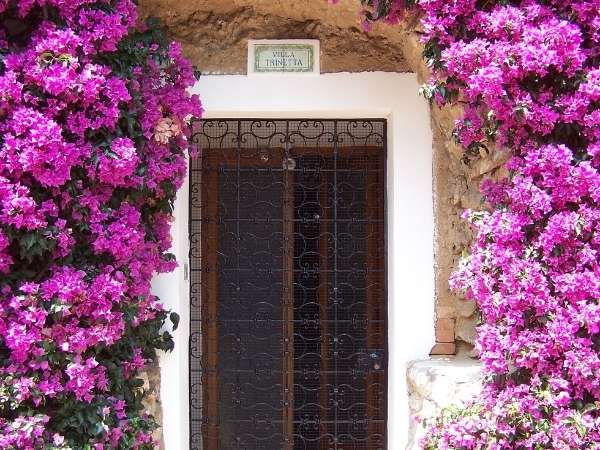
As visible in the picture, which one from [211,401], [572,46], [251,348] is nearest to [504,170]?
[572,46]

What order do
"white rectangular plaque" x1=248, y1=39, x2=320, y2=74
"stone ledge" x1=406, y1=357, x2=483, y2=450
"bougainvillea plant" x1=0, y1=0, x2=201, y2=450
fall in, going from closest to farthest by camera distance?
"bougainvillea plant" x1=0, y1=0, x2=201, y2=450 → "stone ledge" x1=406, y1=357, x2=483, y2=450 → "white rectangular plaque" x1=248, y1=39, x2=320, y2=74

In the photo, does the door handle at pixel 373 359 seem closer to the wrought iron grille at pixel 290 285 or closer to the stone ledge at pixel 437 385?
the wrought iron grille at pixel 290 285

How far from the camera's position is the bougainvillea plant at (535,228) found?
285cm

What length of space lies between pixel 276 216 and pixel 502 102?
6.38 feet

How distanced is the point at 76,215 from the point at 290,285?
4.96 feet

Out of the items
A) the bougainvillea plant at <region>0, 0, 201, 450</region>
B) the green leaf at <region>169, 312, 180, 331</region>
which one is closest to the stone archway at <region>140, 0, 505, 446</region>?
the green leaf at <region>169, 312, 180, 331</region>

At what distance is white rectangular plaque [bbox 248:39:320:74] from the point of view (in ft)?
12.9

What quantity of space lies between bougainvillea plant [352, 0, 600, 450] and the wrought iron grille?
111 centimetres

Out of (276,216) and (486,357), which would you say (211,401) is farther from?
(486,357)

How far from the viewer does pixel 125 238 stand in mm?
3301

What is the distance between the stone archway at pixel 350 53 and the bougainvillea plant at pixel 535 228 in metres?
0.60

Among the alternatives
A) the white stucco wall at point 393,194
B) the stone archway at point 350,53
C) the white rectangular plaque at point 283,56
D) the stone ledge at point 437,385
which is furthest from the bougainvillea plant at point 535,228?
the white rectangular plaque at point 283,56

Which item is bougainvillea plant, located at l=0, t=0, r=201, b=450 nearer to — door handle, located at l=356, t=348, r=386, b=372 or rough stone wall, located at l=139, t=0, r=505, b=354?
rough stone wall, located at l=139, t=0, r=505, b=354

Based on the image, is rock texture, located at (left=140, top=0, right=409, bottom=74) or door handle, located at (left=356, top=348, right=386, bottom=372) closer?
rock texture, located at (left=140, top=0, right=409, bottom=74)
